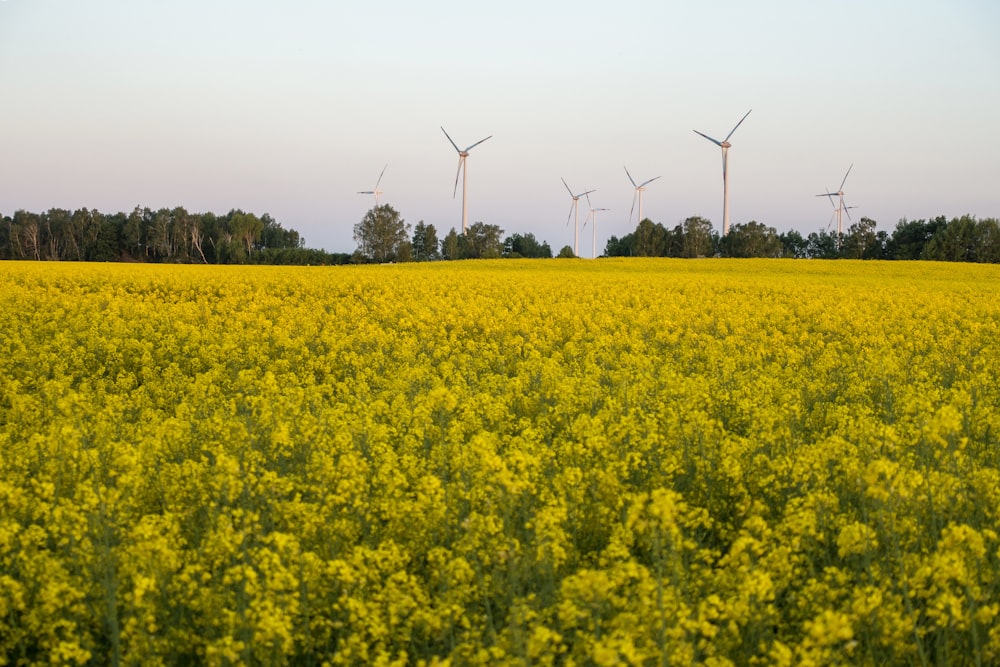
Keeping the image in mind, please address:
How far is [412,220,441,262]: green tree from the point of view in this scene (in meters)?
120

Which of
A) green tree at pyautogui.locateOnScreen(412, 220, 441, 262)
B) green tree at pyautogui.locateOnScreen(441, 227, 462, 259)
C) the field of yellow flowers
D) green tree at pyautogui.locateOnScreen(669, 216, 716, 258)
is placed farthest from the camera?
green tree at pyautogui.locateOnScreen(412, 220, 441, 262)

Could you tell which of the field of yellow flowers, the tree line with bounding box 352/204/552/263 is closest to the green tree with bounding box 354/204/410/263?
the tree line with bounding box 352/204/552/263

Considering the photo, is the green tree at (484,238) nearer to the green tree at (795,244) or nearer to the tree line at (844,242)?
the tree line at (844,242)

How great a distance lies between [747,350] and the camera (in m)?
14.5

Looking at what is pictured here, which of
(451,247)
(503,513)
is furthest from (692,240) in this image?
(503,513)

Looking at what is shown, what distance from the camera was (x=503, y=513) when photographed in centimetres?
564

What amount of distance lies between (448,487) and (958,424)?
11.5 feet

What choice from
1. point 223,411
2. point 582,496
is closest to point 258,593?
point 582,496

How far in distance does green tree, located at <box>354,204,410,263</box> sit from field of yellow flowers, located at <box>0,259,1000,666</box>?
94587mm

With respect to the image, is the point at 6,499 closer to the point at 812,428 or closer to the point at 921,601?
the point at 921,601

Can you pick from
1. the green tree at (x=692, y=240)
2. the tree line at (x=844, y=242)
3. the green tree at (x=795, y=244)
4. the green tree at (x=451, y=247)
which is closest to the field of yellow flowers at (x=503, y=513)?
the tree line at (x=844, y=242)

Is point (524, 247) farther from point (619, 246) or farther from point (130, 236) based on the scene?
point (130, 236)

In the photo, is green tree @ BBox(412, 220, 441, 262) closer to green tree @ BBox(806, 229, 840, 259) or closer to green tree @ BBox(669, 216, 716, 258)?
green tree @ BBox(669, 216, 716, 258)

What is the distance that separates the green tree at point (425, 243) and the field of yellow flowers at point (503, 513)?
106m
